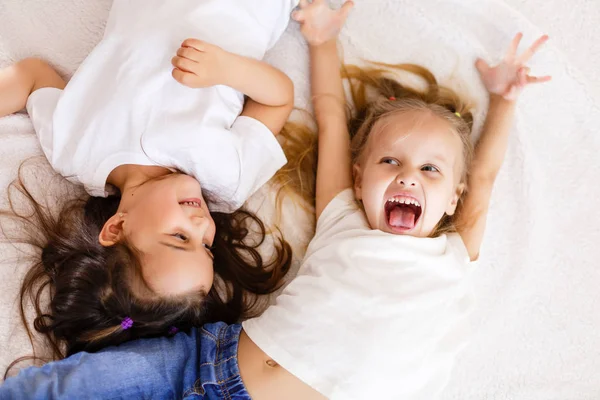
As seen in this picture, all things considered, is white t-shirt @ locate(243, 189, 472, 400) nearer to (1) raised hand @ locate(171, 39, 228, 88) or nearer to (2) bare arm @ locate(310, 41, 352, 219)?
(2) bare arm @ locate(310, 41, 352, 219)

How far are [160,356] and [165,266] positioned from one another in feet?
0.66

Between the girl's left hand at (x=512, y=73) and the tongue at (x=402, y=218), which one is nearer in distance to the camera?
the tongue at (x=402, y=218)

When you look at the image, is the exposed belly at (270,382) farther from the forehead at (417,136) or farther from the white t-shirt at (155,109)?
the forehead at (417,136)

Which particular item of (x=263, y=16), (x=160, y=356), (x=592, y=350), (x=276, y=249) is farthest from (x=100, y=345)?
(x=592, y=350)

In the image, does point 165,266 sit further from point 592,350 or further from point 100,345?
point 592,350

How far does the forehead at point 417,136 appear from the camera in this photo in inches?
44.1

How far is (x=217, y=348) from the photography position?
1.14 meters

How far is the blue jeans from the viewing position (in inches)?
41.0

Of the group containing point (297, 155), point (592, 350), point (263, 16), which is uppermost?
point (263, 16)

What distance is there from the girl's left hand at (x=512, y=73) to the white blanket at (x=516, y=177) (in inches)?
1.0

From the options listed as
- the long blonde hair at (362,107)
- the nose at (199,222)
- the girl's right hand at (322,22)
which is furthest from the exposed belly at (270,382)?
the girl's right hand at (322,22)

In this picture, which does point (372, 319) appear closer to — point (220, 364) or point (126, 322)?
point (220, 364)

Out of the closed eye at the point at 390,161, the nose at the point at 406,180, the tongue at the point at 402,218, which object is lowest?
the tongue at the point at 402,218

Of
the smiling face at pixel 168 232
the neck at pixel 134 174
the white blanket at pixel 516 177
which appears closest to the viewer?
the smiling face at pixel 168 232
